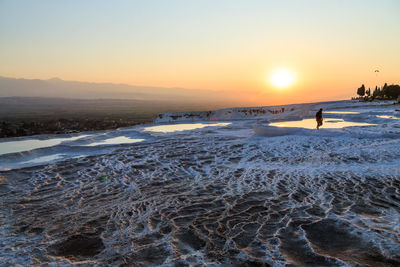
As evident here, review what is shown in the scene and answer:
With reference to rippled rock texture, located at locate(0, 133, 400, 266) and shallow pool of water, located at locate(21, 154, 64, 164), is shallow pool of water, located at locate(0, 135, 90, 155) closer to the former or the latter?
shallow pool of water, located at locate(21, 154, 64, 164)

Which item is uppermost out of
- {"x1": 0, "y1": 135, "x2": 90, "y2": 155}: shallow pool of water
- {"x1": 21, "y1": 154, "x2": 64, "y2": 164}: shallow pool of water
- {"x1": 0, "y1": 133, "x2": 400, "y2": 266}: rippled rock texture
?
{"x1": 0, "y1": 135, "x2": 90, "y2": 155}: shallow pool of water

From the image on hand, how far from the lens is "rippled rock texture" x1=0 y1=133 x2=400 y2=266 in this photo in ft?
11.9

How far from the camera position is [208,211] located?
5078 mm

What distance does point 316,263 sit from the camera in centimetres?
333

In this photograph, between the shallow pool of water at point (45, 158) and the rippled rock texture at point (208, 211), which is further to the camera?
the shallow pool of water at point (45, 158)

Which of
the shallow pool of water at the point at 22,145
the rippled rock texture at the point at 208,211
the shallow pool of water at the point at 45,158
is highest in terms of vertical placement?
the shallow pool of water at the point at 22,145

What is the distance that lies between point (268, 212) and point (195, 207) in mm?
1537

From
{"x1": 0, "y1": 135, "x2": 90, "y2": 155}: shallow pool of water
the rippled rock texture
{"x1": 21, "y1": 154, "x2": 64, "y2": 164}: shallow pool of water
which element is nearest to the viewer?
the rippled rock texture

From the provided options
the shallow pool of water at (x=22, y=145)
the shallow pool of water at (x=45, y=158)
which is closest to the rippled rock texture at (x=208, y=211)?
the shallow pool of water at (x=45, y=158)

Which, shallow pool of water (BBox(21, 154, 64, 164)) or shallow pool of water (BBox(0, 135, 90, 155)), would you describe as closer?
shallow pool of water (BBox(21, 154, 64, 164))

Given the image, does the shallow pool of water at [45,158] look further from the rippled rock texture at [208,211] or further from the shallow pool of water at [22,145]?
the shallow pool of water at [22,145]

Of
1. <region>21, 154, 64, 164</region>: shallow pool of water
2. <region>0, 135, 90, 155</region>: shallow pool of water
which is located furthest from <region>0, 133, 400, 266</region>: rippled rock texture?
<region>0, 135, 90, 155</region>: shallow pool of water

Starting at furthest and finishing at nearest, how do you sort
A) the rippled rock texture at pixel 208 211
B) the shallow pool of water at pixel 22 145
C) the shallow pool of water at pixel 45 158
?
the shallow pool of water at pixel 22 145
the shallow pool of water at pixel 45 158
the rippled rock texture at pixel 208 211

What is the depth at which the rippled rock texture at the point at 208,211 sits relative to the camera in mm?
3633
